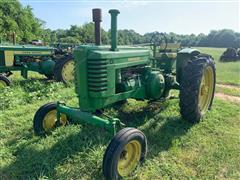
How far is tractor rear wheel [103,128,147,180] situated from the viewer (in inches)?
118

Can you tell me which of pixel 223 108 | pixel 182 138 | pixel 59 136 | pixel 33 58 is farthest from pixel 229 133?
pixel 33 58

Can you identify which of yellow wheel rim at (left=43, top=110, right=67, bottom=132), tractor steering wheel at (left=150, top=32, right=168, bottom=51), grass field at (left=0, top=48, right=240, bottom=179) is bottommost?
grass field at (left=0, top=48, right=240, bottom=179)

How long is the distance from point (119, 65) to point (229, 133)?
2382mm

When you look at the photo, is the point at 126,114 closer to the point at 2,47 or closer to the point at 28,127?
the point at 28,127

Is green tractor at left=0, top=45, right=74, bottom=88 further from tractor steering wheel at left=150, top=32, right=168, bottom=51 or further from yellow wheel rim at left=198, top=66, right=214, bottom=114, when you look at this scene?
yellow wheel rim at left=198, top=66, right=214, bottom=114

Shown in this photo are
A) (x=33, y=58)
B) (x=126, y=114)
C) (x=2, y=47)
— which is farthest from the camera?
(x=33, y=58)

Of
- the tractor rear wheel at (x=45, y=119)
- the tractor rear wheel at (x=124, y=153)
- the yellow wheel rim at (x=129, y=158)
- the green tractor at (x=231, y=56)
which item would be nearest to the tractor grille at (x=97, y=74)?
the tractor rear wheel at (x=124, y=153)

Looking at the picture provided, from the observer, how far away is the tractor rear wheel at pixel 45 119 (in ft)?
13.6

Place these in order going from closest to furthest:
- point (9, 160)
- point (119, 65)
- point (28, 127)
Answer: point (9, 160)
point (119, 65)
point (28, 127)

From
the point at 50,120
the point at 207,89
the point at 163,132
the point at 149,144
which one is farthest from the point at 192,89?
the point at 50,120

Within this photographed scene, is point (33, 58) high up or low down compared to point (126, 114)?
up

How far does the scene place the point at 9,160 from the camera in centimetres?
352

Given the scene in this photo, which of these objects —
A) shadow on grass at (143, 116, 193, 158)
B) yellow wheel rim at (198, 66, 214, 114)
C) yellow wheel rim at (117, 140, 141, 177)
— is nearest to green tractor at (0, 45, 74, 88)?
shadow on grass at (143, 116, 193, 158)

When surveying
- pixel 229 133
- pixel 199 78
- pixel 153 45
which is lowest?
pixel 229 133
